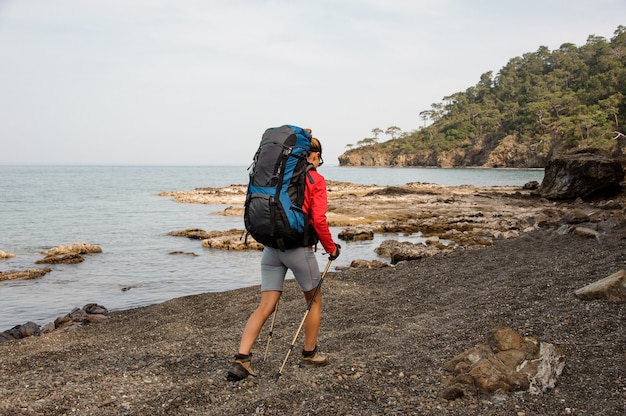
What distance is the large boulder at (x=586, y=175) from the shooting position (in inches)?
1006

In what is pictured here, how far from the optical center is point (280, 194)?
453 cm

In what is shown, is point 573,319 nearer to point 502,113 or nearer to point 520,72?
point 502,113

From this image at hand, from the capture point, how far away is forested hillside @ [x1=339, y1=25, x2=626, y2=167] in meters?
84.8

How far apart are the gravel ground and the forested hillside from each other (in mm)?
68374

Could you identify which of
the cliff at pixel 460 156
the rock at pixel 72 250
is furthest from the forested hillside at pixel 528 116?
the rock at pixel 72 250

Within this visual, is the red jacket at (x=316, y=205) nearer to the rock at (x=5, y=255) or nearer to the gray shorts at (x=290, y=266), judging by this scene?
the gray shorts at (x=290, y=266)

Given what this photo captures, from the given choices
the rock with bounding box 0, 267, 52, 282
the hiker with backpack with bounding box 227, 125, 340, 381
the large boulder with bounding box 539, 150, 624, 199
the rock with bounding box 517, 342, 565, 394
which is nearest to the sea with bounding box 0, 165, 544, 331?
the rock with bounding box 0, 267, 52, 282

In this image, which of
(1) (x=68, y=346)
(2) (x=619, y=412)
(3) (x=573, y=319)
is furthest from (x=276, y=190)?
(1) (x=68, y=346)

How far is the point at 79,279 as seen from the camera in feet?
44.1

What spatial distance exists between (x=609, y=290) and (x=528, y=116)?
115545 millimetres

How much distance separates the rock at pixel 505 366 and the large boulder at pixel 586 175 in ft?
80.5

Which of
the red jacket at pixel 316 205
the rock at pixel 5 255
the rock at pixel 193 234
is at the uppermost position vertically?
the red jacket at pixel 316 205

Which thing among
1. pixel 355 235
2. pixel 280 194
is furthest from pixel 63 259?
pixel 280 194

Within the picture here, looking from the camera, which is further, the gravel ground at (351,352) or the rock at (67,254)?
the rock at (67,254)
